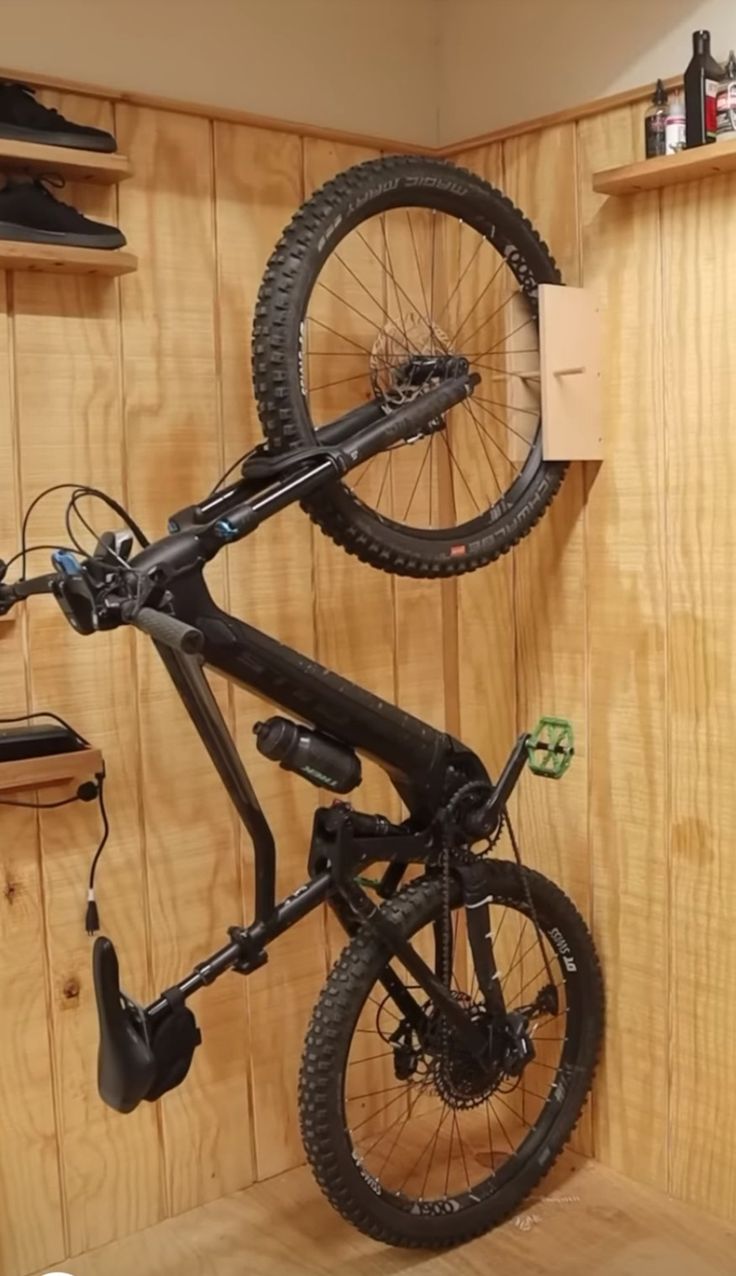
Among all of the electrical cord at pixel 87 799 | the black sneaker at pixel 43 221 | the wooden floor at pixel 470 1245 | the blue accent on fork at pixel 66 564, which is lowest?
the wooden floor at pixel 470 1245

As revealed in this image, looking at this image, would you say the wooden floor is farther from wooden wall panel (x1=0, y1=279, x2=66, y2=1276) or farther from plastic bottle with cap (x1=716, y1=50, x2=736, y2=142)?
plastic bottle with cap (x1=716, y1=50, x2=736, y2=142)

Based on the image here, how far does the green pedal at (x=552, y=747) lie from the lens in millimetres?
2367

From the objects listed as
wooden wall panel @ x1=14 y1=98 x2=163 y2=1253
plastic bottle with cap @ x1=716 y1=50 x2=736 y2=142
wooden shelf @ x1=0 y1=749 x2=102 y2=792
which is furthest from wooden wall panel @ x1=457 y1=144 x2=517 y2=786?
wooden shelf @ x1=0 y1=749 x2=102 y2=792

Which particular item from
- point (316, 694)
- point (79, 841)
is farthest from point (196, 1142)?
point (316, 694)

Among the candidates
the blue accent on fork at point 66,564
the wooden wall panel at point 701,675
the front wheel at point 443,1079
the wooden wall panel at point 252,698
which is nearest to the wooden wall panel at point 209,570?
the wooden wall panel at point 252,698

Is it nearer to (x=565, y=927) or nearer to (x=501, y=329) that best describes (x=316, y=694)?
(x=565, y=927)

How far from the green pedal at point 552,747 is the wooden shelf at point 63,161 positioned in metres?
1.19

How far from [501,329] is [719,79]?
1.91ft

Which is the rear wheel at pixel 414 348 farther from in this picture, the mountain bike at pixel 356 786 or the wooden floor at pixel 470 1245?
the wooden floor at pixel 470 1245

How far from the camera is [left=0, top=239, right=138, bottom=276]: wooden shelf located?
1.88 m

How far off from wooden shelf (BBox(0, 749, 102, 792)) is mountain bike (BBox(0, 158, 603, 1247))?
0.24 m

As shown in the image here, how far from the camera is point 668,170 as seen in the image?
6.63ft

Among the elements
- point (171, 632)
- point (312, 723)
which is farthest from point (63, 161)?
point (312, 723)

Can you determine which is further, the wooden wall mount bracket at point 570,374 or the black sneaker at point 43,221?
the wooden wall mount bracket at point 570,374
